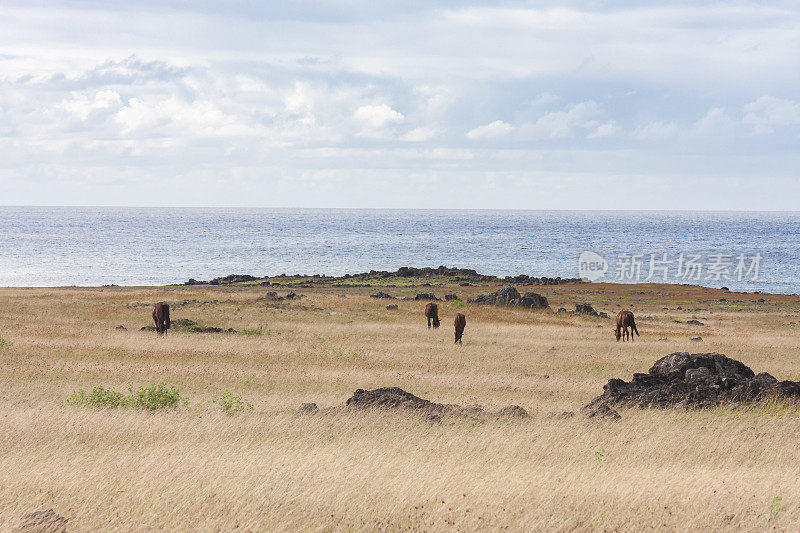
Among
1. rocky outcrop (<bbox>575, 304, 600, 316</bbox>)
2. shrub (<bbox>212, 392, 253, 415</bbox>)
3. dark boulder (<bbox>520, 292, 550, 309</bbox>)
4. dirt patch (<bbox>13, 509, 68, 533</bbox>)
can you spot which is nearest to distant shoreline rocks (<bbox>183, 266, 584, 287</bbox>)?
dark boulder (<bbox>520, 292, 550, 309</bbox>)

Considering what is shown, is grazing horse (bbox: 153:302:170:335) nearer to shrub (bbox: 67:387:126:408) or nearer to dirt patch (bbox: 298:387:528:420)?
shrub (bbox: 67:387:126:408)

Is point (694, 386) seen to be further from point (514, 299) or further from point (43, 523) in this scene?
point (514, 299)

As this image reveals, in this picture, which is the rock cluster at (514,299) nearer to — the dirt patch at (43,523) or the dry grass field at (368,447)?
the dry grass field at (368,447)

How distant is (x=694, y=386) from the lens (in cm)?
1902

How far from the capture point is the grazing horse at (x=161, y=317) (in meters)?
35.5

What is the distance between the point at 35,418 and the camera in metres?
16.2

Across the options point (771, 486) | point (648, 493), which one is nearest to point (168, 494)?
point (648, 493)

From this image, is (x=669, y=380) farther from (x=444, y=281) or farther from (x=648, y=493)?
(x=444, y=281)

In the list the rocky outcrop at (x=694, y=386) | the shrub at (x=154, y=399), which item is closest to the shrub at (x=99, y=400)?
the shrub at (x=154, y=399)

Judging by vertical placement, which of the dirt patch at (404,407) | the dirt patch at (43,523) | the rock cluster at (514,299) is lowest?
the rock cluster at (514,299)

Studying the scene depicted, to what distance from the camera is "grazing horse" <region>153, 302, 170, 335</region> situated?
35469mm

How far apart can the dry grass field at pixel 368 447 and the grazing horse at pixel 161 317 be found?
2.95m

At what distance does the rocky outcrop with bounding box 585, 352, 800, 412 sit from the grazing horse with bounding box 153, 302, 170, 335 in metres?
23.0

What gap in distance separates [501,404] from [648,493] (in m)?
9.82
